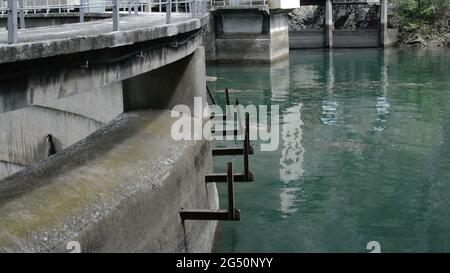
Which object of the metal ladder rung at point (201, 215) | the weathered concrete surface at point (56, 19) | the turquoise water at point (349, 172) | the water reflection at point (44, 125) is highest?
the weathered concrete surface at point (56, 19)

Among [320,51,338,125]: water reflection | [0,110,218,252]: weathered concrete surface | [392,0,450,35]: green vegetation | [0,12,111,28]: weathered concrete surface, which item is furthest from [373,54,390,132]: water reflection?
[392,0,450,35]: green vegetation

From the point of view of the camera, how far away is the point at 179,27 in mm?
9852

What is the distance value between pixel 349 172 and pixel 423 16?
3902 cm

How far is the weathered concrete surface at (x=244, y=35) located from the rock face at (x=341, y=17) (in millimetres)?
14621

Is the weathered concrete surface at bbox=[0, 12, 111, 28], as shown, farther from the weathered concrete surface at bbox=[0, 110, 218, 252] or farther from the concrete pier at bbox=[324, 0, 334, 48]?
the concrete pier at bbox=[324, 0, 334, 48]

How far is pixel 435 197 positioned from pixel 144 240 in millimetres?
7809

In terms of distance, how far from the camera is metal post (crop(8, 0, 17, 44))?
529cm

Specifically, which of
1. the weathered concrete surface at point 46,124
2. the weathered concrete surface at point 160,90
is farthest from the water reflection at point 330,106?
the weathered concrete surface at point 160,90

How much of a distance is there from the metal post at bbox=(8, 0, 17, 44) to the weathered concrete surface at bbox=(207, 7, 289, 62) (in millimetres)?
34270

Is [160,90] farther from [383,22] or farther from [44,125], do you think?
[383,22]

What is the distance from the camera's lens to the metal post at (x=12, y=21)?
17.3 feet

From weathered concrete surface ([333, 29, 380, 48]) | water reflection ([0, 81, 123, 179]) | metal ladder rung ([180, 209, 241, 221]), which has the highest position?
weathered concrete surface ([333, 29, 380, 48])

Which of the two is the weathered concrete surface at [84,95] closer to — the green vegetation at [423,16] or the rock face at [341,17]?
the green vegetation at [423,16]

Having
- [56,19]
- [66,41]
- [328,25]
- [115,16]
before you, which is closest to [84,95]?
[115,16]
